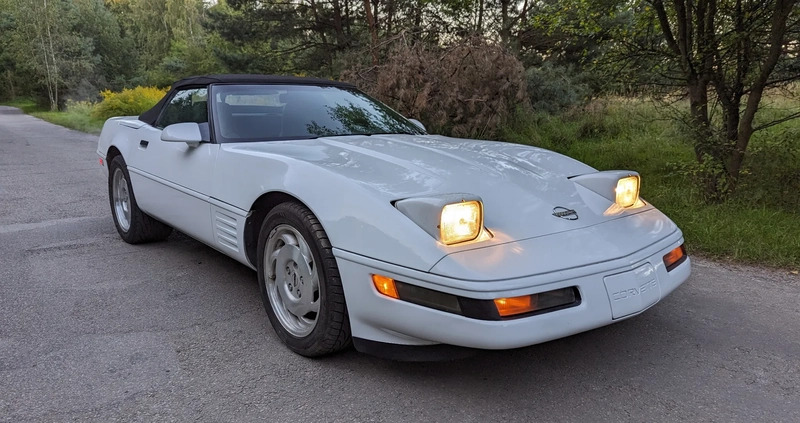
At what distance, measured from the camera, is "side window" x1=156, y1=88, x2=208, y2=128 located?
3.43m

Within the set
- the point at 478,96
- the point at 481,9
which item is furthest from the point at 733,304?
the point at 481,9

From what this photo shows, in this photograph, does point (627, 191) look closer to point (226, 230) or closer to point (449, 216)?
point (449, 216)

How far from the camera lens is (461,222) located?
1.93 m

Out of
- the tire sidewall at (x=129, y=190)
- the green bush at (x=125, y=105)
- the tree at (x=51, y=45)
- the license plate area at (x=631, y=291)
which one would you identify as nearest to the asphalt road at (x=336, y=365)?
the license plate area at (x=631, y=291)

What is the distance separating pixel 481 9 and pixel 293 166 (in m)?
13.1

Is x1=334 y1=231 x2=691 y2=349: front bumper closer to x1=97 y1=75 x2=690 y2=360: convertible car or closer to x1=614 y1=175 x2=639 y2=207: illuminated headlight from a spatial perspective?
x1=97 y1=75 x2=690 y2=360: convertible car

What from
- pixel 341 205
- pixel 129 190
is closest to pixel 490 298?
pixel 341 205

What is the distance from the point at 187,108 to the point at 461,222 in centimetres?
260

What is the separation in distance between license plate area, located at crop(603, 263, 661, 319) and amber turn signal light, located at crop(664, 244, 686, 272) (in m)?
0.21

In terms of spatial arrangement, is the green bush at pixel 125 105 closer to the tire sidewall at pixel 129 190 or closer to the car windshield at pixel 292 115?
the tire sidewall at pixel 129 190

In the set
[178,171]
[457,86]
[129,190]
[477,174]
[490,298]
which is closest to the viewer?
[490,298]

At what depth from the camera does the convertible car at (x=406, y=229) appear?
6.08 feet

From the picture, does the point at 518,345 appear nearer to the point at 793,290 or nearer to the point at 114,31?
the point at 793,290

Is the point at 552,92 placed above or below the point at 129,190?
above
